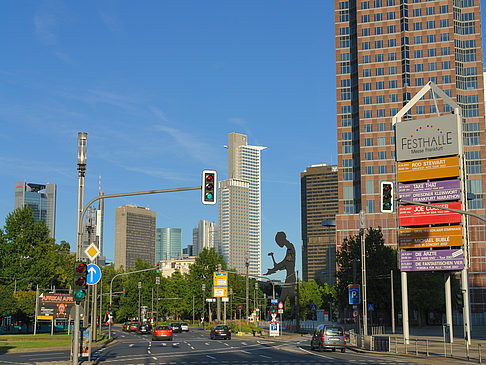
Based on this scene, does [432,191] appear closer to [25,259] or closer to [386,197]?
[386,197]

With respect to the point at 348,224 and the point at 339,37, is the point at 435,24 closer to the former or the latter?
the point at 339,37

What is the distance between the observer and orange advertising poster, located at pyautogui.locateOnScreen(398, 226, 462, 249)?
53.4m

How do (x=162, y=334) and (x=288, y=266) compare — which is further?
(x=288, y=266)

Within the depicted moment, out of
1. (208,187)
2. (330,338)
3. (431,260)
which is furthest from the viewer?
(431,260)

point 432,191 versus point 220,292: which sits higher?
point 432,191

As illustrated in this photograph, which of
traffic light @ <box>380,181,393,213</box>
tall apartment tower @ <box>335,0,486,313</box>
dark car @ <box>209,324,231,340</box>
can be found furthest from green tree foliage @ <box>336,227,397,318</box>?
traffic light @ <box>380,181,393,213</box>

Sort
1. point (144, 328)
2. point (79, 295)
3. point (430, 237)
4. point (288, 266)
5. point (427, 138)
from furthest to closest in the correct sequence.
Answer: point (288, 266) → point (144, 328) → point (427, 138) → point (430, 237) → point (79, 295)

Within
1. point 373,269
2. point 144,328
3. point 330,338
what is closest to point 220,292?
point 144,328

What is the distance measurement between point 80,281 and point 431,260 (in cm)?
3518

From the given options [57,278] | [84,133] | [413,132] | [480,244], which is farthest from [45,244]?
[480,244]

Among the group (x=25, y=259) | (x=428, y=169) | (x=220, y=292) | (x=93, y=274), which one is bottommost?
(x=220, y=292)

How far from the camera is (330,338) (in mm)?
43344

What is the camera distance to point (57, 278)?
9425 cm

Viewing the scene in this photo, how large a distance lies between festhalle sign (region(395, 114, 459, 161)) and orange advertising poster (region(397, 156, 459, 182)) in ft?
1.76
